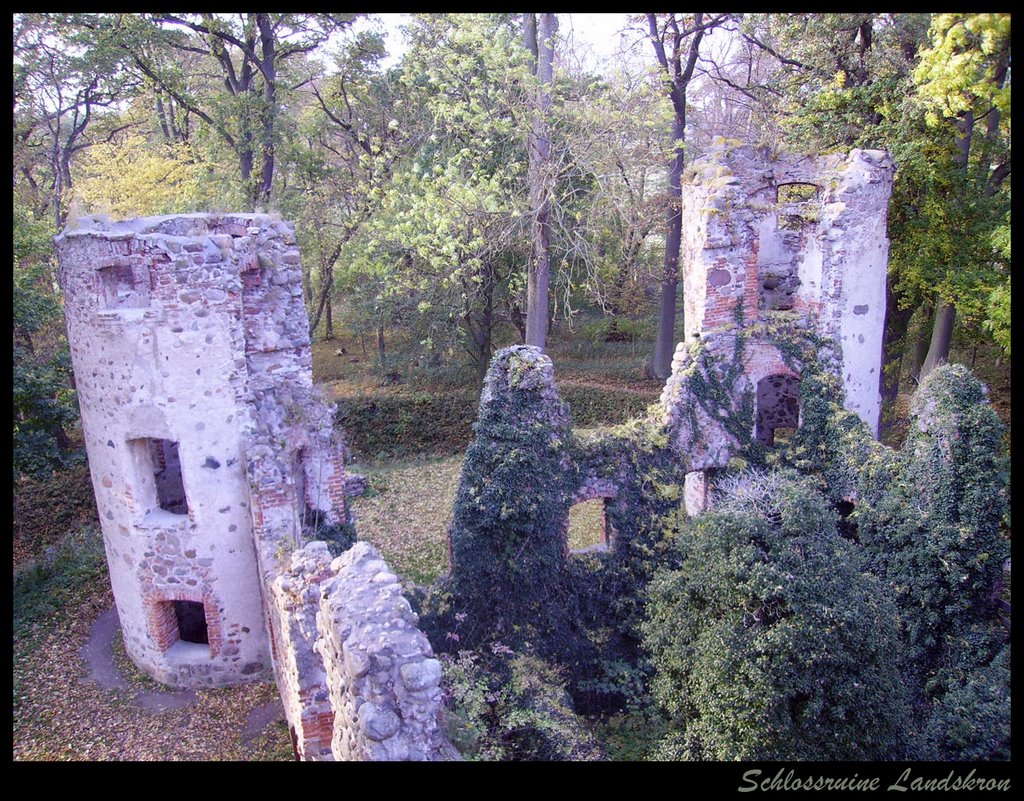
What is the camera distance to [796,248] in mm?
14578

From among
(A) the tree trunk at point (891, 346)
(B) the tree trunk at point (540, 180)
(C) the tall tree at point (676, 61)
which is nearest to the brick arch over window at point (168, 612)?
(B) the tree trunk at point (540, 180)

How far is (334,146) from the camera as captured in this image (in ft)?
89.8

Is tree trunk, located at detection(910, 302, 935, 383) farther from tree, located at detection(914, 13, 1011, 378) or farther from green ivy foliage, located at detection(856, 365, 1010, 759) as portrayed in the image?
green ivy foliage, located at detection(856, 365, 1010, 759)

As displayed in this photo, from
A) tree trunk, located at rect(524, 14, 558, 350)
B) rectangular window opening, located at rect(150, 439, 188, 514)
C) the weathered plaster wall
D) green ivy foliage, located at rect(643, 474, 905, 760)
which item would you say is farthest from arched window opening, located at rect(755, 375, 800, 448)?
rectangular window opening, located at rect(150, 439, 188, 514)

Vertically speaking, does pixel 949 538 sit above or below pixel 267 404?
below

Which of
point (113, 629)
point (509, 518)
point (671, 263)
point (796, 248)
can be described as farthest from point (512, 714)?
point (671, 263)

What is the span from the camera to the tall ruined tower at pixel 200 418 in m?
9.84

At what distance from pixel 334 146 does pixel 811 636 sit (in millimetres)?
24724

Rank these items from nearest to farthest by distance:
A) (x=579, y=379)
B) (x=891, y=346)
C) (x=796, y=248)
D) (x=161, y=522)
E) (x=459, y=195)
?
(x=161, y=522), (x=796, y=248), (x=459, y=195), (x=891, y=346), (x=579, y=379)

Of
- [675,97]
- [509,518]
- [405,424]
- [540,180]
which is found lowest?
[405,424]

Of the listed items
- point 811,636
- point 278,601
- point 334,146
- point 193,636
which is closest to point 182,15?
point 334,146

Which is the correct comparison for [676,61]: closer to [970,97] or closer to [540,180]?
[540,180]

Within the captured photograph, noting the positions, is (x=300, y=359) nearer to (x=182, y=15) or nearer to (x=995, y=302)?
(x=995, y=302)

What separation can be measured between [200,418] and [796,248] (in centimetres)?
1138
